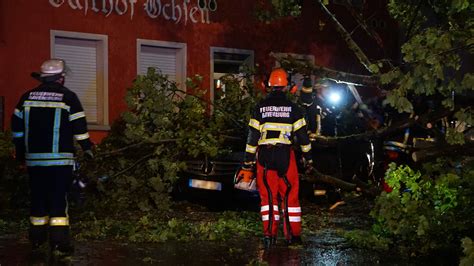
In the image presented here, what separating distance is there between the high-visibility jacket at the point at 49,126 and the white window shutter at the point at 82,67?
732 centimetres

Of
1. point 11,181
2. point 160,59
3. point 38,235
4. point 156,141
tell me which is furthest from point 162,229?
point 160,59

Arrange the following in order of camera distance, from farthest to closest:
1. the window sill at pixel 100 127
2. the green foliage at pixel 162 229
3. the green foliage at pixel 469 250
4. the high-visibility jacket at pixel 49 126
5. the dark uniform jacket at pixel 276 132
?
the window sill at pixel 100 127 → the green foliage at pixel 162 229 → the dark uniform jacket at pixel 276 132 → the high-visibility jacket at pixel 49 126 → the green foliage at pixel 469 250

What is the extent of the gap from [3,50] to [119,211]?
14.5 feet

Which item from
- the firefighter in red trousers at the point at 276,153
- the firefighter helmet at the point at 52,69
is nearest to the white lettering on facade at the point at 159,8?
the firefighter helmet at the point at 52,69

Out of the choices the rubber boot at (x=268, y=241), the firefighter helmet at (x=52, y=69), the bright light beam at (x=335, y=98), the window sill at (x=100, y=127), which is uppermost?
the firefighter helmet at (x=52, y=69)

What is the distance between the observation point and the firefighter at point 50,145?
7.41 meters

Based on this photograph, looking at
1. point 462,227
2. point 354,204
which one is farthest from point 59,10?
point 462,227

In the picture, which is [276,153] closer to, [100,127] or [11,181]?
[11,181]

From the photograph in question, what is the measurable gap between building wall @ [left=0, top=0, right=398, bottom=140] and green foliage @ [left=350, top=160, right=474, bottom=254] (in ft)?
27.5

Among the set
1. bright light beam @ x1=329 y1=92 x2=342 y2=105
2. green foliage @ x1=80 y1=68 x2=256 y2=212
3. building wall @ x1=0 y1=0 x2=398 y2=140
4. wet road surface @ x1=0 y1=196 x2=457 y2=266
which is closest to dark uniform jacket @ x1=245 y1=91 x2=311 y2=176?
wet road surface @ x1=0 y1=196 x2=457 y2=266

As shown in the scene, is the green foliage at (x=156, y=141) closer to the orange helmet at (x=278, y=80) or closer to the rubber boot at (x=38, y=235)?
the orange helmet at (x=278, y=80)

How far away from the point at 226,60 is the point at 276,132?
9100 millimetres

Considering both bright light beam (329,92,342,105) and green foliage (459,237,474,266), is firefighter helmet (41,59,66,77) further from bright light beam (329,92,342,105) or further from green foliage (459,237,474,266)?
bright light beam (329,92,342,105)

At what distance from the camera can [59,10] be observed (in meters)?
14.5
